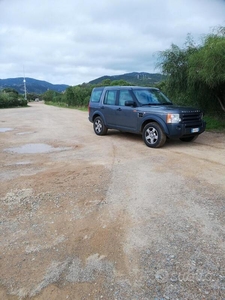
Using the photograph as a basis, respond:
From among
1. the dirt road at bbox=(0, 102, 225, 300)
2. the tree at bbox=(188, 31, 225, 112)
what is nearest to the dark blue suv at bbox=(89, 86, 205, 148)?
the dirt road at bbox=(0, 102, 225, 300)

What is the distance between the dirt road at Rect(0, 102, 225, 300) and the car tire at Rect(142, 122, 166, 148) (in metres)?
1.25

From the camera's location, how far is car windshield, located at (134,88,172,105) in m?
7.78

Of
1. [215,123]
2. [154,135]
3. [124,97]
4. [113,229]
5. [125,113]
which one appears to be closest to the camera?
[113,229]

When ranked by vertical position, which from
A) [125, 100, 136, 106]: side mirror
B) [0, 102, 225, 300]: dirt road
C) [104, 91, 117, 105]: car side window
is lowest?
[0, 102, 225, 300]: dirt road

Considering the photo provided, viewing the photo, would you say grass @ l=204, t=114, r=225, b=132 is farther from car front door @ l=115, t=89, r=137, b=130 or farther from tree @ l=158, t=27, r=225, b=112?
car front door @ l=115, t=89, r=137, b=130

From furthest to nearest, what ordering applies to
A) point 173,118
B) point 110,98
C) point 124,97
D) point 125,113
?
point 110,98
point 124,97
point 125,113
point 173,118

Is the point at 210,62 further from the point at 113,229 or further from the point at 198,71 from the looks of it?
the point at 113,229

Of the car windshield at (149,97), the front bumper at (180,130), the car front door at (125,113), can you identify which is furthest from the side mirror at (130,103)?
the front bumper at (180,130)

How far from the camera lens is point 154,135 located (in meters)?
7.15

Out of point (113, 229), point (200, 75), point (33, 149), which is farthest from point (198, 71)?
point (113, 229)

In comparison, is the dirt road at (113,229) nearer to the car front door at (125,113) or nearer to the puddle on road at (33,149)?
the puddle on road at (33,149)

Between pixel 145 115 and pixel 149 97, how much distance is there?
103 centimetres

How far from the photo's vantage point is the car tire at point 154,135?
6.96m

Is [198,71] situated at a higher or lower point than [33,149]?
higher
